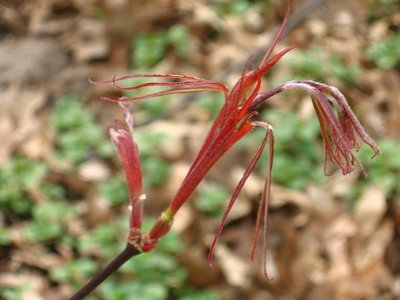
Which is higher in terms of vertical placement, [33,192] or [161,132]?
[161,132]

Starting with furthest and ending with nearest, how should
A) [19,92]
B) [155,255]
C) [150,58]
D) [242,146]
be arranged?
[150,58]
[19,92]
[242,146]
[155,255]

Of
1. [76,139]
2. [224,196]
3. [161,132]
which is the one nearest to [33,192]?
[76,139]

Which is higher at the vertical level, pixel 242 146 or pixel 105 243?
pixel 242 146

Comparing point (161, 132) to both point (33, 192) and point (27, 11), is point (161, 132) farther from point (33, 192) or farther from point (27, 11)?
point (27, 11)

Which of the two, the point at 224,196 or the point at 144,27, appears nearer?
the point at 224,196

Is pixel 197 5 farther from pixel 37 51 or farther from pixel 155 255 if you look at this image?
pixel 155 255

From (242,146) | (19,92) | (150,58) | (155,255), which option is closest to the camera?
(155,255)

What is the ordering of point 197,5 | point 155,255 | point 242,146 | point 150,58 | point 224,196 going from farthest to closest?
point 197,5 < point 150,58 < point 242,146 < point 224,196 < point 155,255

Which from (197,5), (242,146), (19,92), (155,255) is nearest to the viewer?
(155,255)

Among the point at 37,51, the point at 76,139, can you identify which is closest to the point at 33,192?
the point at 76,139
